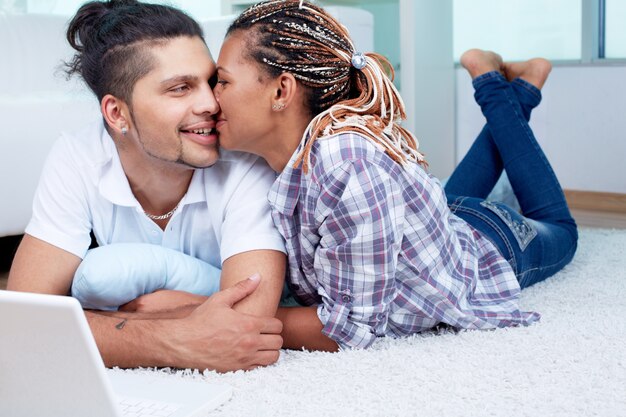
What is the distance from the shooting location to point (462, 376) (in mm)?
1354

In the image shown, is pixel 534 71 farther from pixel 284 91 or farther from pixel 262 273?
pixel 262 273

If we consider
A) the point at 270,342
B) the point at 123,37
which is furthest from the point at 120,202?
the point at 270,342

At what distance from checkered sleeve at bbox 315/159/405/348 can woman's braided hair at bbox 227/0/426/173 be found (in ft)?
0.24

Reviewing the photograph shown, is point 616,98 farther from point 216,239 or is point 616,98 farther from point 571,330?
point 216,239

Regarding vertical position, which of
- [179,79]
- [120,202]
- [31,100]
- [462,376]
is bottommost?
[462,376]

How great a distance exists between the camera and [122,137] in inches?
63.5

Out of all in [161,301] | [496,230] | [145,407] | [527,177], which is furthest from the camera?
[527,177]

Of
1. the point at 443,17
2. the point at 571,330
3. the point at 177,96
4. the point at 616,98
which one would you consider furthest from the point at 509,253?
the point at 443,17

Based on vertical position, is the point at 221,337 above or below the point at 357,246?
below

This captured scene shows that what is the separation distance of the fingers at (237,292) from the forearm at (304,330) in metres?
0.12

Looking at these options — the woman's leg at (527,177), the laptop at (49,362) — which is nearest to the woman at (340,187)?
the woman's leg at (527,177)

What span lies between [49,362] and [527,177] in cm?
140

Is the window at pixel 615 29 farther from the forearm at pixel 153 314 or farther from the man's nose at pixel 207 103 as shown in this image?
the forearm at pixel 153 314

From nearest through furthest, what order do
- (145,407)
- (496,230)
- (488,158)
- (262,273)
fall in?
(145,407) → (262,273) → (496,230) → (488,158)
